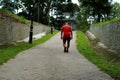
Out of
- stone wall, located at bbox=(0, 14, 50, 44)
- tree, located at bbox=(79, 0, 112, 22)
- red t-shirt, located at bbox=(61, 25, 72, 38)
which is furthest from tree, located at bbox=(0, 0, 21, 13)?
tree, located at bbox=(79, 0, 112, 22)

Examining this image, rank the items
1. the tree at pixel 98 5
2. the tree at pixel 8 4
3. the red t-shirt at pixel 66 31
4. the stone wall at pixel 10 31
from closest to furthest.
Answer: the red t-shirt at pixel 66 31, the stone wall at pixel 10 31, the tree at pixel 8 4, the tree at pixel 98 5

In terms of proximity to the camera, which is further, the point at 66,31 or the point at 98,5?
the point at 98,5

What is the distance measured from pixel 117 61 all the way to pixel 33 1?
51.8 feet

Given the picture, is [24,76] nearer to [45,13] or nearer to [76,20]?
[45,13]

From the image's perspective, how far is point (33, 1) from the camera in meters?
32.1

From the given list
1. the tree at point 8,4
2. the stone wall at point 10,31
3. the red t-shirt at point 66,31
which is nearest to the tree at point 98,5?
the tree at point 8,4

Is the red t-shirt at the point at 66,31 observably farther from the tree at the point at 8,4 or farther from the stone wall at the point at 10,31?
the tree at the point at 8,4

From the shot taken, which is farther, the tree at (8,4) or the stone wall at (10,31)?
the tree at (8,4)

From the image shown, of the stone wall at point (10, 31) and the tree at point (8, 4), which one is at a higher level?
the tree at point (8, 4)

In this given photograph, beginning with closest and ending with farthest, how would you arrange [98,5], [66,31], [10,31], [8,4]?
1. [66,31]
2. [10,31]
3. [8,4]
4. [98,5]

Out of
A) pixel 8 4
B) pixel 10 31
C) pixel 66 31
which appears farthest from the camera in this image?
pixel 8 4

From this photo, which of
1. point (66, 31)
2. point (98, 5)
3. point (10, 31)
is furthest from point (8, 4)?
point (98, 5)

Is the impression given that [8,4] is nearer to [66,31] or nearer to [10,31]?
[10,31]

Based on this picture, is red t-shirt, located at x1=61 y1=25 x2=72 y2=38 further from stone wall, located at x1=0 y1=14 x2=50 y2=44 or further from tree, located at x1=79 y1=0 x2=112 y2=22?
tree, located at x1=79 y1=0 x2=112 y2=22
